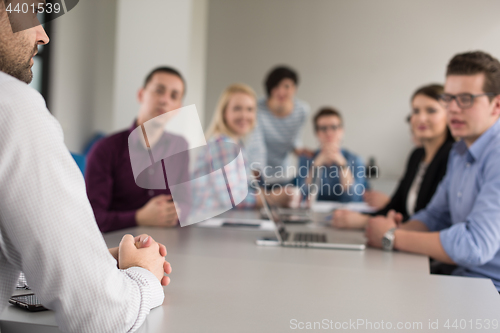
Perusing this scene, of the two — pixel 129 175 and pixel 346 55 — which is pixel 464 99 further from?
pixel 346 55

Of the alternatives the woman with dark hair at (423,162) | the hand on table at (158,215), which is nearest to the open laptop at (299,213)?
the woman with dark hair at (423,162)

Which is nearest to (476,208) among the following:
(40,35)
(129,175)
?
(40,35)

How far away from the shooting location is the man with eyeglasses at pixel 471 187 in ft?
4.32

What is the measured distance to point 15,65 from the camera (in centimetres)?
65

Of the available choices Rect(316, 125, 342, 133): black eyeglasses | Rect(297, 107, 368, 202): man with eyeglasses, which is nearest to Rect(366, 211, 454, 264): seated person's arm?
Rect(297, 107, 368, 202): man with eyeglasses

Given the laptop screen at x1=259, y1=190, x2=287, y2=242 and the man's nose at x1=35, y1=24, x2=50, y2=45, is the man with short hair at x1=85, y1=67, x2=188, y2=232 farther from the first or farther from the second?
the man's nose at x1=35, y1=24, x2=50, y2=45

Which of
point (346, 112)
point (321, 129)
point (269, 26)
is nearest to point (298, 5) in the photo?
point (269, 26)

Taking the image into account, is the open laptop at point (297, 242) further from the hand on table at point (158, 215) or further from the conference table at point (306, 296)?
the hand on table at point (158, 215)

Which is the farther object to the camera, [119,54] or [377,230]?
[119,54]

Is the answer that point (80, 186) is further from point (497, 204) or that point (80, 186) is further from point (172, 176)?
point (497, 204)

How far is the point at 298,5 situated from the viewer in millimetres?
5242

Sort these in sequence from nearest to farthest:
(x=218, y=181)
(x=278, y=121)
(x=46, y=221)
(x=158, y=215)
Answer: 1. (x=46, y=221)
2. (x=218, y=181)
3. (x=158, y=215)
4. (x=278, y=121)

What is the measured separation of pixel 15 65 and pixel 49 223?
0.85 feet

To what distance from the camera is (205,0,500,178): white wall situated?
15.7 ft
